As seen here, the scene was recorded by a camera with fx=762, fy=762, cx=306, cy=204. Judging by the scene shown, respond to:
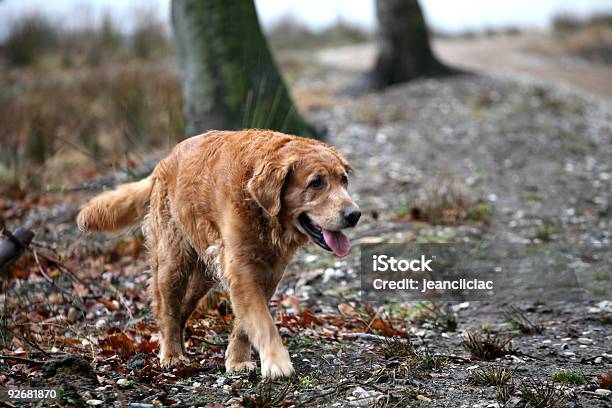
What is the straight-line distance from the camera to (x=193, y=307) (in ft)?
17.8

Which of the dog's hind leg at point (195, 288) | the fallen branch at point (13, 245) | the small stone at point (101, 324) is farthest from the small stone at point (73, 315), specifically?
the dog's hind leg at point (195, 288)

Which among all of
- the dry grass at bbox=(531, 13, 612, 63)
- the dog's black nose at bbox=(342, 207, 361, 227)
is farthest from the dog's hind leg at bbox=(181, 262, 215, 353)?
the dry grass at bbox=(531, 13, 612, 63)

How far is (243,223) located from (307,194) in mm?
429

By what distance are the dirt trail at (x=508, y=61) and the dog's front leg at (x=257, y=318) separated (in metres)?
13.4

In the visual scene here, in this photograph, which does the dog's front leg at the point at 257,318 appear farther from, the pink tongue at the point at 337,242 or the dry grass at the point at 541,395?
the dry grass at the point at 541,395

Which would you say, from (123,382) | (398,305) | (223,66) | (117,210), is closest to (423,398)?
(123,382)

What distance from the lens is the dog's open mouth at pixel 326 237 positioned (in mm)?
4492

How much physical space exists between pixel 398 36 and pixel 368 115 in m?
2.28

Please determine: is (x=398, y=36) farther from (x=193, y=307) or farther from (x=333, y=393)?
(x=333, y=393)

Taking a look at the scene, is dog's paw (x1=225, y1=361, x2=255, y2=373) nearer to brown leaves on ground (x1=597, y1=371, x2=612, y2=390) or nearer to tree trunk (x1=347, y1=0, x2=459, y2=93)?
brown leaves on ground (x1=597, y1=371, x2=612, y2=390)

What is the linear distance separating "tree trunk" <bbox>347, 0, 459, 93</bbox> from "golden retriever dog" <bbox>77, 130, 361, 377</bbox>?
31.0 ft

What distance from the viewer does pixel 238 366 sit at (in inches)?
187

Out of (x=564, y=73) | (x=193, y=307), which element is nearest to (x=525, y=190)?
(x=193, y=307)

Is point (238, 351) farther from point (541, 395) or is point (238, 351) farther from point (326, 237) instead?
point (541, 395)
